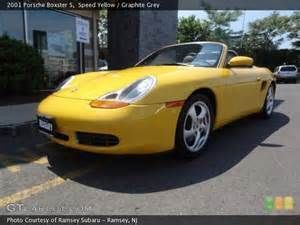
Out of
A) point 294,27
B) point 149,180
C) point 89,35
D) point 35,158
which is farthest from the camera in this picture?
point 294,27

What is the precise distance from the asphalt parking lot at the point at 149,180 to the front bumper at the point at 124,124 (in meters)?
0.28

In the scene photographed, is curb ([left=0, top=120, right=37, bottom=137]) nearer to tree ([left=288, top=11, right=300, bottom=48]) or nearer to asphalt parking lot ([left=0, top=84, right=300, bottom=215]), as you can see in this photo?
asphalt parking lot ([left=0, top=84, right=300, bottom=215])

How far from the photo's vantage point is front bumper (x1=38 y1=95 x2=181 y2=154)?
10.6 ft

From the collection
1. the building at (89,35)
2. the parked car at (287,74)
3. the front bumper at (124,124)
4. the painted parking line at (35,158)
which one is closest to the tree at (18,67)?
the building at (89,35)

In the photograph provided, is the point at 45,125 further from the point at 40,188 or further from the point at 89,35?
the point at 89,35

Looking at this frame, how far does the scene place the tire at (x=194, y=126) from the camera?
12.1ft

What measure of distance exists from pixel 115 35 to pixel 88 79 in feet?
16.0

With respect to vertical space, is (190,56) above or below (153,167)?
above

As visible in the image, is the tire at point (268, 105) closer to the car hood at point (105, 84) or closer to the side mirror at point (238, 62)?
the side mirror at point (238, 62)

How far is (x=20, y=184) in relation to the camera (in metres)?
3.27

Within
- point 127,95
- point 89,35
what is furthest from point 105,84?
point 89,35

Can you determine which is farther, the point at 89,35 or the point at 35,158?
the point at 89,35

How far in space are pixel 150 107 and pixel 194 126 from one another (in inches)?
29.3

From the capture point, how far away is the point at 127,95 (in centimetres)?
346
